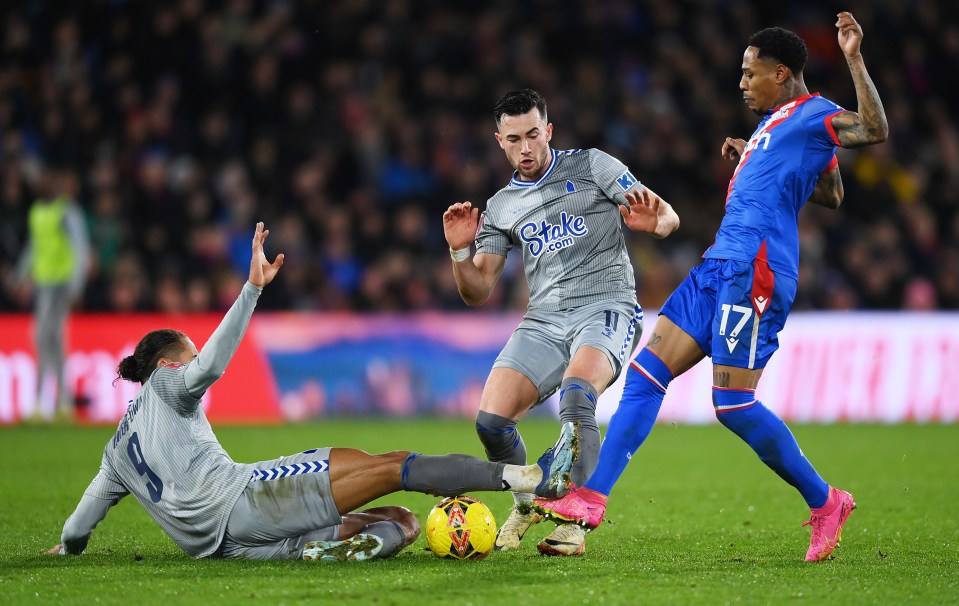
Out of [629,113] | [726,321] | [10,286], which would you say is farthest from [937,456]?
[10,286]

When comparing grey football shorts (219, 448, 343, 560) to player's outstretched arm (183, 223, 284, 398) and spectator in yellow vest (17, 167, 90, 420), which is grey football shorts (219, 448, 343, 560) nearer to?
player's outstretched arm (183, 223, 284, 398)

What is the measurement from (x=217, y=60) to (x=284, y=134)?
1406 mm

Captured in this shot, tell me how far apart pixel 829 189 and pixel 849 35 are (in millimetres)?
819

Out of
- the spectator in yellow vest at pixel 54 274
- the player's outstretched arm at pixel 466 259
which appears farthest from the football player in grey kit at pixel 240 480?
the spectator in yellow vest at pixel 54 274

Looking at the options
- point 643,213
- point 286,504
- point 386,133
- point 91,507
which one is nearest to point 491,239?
point 643,213

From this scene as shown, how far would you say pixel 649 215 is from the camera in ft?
19.1

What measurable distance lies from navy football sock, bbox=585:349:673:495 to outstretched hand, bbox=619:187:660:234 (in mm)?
593

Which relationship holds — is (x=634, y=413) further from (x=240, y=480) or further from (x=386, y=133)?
(x=386, y=133)

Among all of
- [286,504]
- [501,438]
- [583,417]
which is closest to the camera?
[286,504]

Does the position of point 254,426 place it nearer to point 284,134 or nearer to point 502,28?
point 284,134

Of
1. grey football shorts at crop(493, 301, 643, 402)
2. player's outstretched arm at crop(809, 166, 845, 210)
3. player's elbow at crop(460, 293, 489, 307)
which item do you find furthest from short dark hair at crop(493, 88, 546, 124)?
player's outstretched arm at crop(809, 166, 845, 210)

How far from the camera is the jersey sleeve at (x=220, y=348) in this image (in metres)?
5.33

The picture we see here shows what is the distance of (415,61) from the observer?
1823cm

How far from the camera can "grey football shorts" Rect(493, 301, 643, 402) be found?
6082 mm
